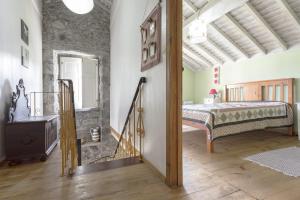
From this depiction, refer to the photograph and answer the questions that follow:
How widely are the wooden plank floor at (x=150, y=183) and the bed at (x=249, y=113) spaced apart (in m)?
0.52

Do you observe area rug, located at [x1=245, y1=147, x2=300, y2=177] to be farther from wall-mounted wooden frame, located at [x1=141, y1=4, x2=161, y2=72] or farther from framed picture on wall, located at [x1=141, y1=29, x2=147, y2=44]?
framed picture on wall, located at [x1=141, y1=29, x2=147, y2=44]

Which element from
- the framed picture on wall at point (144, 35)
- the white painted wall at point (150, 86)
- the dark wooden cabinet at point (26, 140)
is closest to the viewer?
the white painted wall at point (150, 86)

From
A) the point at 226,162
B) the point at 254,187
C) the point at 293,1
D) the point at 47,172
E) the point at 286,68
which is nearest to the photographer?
→ the point at 254,187

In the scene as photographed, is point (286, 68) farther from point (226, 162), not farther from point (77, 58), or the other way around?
point (77, 58)

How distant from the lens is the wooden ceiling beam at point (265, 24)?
337 cm

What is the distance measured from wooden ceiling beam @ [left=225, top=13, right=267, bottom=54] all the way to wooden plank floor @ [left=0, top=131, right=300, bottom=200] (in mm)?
2905

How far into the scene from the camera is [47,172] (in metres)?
2.03

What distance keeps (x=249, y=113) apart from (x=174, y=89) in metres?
2.05

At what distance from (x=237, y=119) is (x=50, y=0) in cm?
555

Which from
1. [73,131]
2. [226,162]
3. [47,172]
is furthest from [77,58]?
[226,162]

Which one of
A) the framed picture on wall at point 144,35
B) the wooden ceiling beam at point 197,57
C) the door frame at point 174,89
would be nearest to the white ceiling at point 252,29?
the wooden ceiling beam at point 197,57

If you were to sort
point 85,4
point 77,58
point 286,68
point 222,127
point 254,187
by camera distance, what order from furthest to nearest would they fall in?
point 77,58
point 286,68
point 85,4
point 222,127
point 254,187

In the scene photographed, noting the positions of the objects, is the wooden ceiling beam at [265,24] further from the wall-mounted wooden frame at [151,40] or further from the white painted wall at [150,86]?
the wall-mounted wooden frame at [151,40]

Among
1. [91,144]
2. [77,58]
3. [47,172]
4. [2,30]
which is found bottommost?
[91,144]
